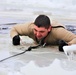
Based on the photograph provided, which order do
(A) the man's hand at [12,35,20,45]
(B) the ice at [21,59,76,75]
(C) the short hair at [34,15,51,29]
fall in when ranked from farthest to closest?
(A) the man's hand at [12,35,20,45], (C) the short hair at [34,15,51,29], (B) the ice at [21,59,76,75]

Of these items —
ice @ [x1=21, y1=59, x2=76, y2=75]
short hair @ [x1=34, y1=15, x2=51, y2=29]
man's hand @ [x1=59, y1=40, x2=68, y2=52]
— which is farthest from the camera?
short hair @ [x1=34, y1=15, x2=51, y2=29]

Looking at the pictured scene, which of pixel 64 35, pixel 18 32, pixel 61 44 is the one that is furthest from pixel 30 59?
pixel 18 32

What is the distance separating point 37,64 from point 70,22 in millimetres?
2312

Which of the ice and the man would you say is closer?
the ice

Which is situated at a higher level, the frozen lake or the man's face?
the man's face

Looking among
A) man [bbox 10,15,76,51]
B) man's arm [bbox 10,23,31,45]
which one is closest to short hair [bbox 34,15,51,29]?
man [bbox 10,15,76,51]

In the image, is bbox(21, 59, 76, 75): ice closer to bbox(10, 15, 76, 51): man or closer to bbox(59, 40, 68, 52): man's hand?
bbox(59, 40, 68, 52): man's hand

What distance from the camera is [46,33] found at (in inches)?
118

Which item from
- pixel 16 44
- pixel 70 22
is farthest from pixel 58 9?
pixel 16 44

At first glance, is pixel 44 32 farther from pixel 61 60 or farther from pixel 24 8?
pixel 24 8

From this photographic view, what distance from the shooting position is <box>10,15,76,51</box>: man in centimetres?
297

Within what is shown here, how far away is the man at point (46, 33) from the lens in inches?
117

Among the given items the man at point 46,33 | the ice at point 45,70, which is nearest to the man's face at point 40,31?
the man at point 46,33

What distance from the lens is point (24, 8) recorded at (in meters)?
6.04
